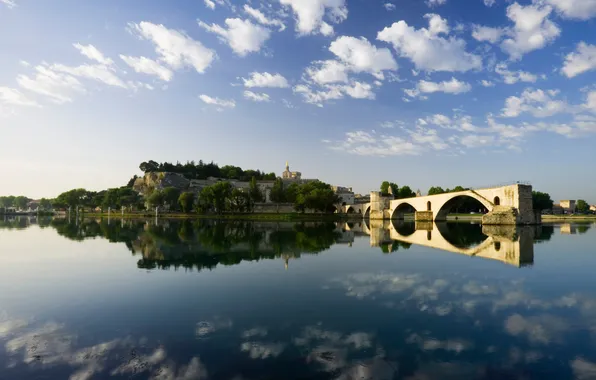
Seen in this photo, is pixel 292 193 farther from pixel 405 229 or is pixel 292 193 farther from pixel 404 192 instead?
pixel 405 229

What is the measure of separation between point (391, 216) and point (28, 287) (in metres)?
78.6

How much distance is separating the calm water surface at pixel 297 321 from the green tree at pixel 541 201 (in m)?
94.7

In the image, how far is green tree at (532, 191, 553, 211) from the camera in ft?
313

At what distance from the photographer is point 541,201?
9806cm

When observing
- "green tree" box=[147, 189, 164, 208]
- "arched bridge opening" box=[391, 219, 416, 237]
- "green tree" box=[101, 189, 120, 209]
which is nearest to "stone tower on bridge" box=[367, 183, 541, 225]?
"arched bridge opening" box=[391, 219, 416, 237]

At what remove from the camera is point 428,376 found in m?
5.75

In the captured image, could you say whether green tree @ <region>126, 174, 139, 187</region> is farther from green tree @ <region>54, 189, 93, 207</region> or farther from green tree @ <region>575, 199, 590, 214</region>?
green tree @ <region>575, 199, 590, 214</region>

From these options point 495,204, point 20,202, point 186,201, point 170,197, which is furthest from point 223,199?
point 20,202

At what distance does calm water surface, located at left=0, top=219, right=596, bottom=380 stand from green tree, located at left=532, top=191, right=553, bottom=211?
94.7m

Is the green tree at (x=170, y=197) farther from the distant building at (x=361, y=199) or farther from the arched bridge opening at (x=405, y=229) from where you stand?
the arched bridge opening at (x=405, y=229)

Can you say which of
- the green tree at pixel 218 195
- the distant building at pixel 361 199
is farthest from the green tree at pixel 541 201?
the green tree at pixel 218 195

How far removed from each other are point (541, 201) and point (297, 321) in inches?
4487

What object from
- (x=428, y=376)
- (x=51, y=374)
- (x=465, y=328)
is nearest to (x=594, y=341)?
(x=465, y=328)

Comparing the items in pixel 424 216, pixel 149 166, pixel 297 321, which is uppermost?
pixel 149 166
